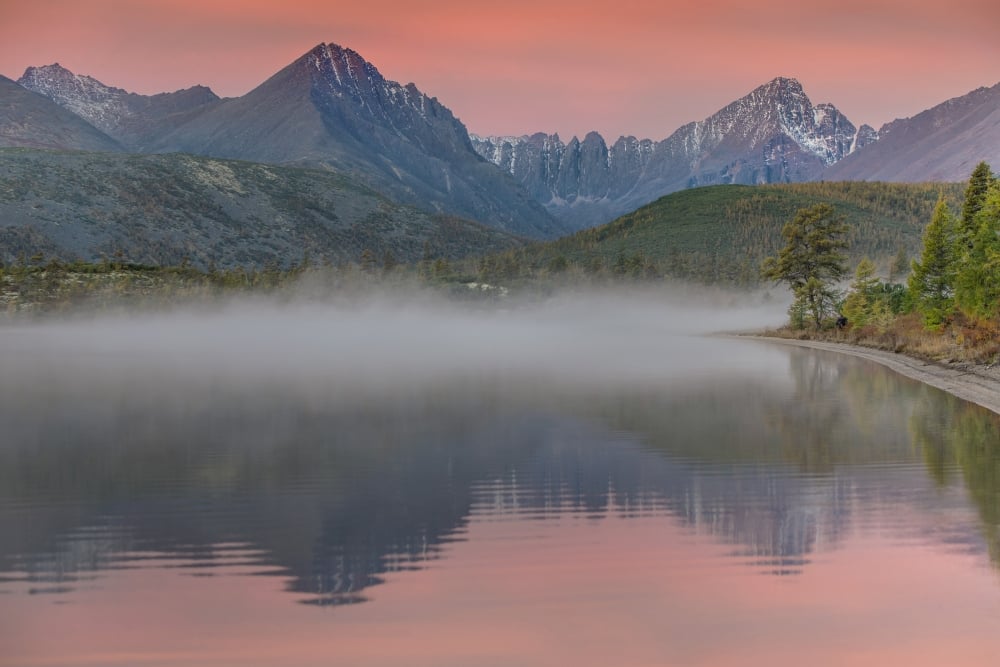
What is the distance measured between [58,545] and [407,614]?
5.92 m

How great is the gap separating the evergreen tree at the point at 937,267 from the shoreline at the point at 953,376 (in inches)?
190

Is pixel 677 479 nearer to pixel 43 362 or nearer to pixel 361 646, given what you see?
pixel 361 646

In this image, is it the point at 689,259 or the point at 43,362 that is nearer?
the point at 43,362

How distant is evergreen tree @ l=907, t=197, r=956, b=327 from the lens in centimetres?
6306

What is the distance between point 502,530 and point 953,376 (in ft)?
104

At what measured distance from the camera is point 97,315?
120 m

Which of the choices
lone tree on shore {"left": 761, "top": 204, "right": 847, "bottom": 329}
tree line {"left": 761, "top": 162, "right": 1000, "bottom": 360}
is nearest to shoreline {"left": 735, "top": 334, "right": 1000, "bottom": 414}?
tree line {"left": 761, "top": 162, "right": 1000, "bottom": 360}

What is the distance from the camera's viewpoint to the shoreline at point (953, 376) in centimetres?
3534

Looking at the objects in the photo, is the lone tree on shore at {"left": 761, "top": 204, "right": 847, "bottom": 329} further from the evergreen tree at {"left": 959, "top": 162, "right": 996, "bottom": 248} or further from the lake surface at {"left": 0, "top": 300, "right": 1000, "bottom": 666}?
the lake surface at {"left": 0, "top": 300, "right": 1000, "bottom": 666}

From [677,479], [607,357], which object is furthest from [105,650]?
[607,357]

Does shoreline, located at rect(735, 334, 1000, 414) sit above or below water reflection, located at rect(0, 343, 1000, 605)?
above

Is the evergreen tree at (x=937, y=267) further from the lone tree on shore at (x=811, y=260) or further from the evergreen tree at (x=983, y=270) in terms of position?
the lone tree on shore at (x=811, y=260)

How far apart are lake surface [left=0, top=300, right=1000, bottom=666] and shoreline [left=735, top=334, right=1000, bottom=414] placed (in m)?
1.28

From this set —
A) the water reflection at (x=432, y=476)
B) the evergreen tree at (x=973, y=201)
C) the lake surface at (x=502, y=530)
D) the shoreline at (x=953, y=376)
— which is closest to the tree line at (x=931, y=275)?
the evergreen tree at (x=973, y=201)
